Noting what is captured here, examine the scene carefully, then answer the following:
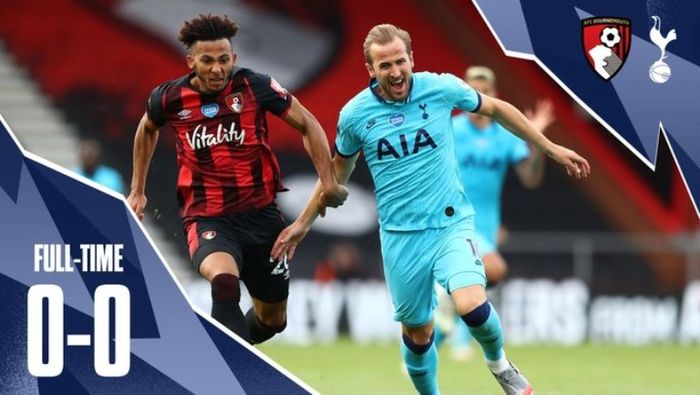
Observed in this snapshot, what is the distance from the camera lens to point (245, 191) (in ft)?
26.5

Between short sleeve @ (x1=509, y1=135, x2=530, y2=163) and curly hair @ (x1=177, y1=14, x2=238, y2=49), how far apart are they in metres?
4.68

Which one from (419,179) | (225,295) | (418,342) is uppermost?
(419,179)

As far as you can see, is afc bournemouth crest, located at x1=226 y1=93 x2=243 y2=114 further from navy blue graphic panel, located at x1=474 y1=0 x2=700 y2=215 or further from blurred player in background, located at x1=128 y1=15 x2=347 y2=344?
navy blue graphic panel, located at x1=474 y1=0 x2=700 y2=215

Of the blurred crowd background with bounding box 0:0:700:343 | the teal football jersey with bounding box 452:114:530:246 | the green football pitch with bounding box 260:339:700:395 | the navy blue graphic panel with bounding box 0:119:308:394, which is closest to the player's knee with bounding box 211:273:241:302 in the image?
the navy blue graphic panel with bounding box 0:119:308:394

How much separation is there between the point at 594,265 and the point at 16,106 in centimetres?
710

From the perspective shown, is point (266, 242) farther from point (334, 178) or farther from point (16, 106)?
point (16, 106)

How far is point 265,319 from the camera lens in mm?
8727

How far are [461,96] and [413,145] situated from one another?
0.39 metres

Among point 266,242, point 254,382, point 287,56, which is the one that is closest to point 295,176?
point 287,56

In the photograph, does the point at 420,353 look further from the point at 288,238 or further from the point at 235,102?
the point at 235,102

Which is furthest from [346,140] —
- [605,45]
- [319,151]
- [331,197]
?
[605,45]

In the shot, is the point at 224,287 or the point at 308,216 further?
the point at 308,216

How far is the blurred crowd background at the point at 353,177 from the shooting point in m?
16.4

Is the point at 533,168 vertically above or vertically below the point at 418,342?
above
